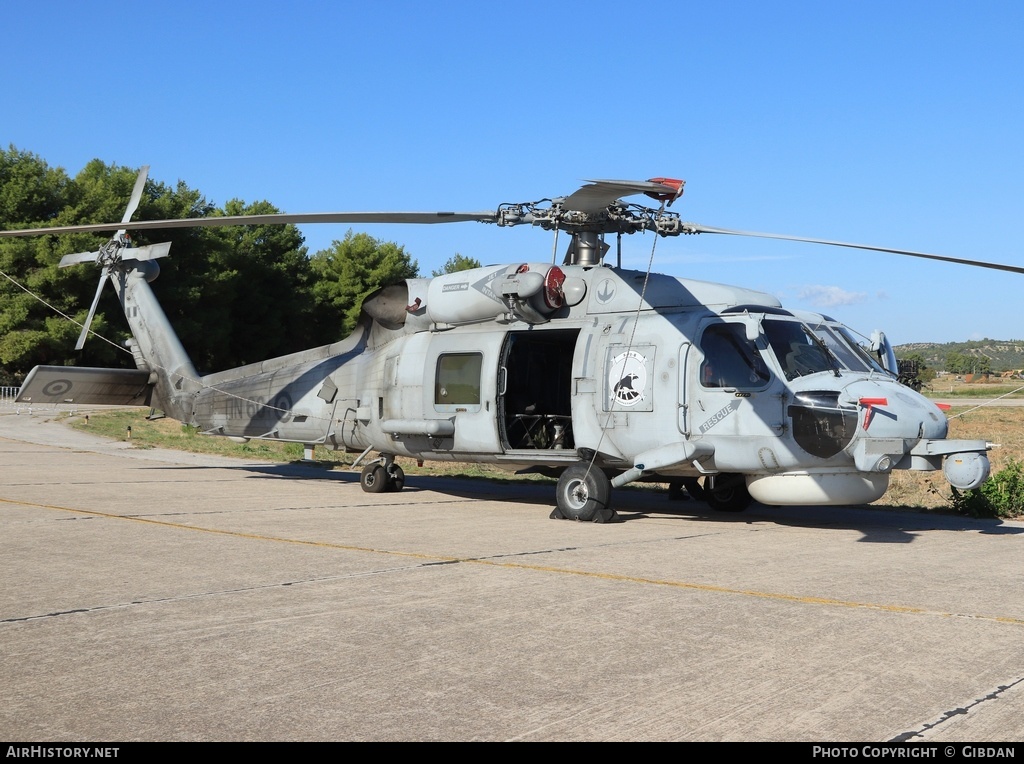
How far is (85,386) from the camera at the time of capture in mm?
16953

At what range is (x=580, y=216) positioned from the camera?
12016 mm

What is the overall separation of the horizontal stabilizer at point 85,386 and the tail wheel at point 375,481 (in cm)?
467

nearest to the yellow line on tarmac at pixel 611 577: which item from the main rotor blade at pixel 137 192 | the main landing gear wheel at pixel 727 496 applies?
the main landing gear wheel at pixel 727 496

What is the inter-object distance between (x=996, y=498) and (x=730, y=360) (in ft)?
16.4

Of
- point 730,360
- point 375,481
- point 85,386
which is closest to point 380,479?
point 375,481

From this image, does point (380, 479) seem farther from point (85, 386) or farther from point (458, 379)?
point (85, 386)

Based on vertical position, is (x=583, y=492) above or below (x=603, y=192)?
below

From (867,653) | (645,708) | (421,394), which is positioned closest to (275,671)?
(645,708)

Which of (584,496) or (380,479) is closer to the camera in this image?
(584,496)

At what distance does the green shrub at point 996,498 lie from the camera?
44.9 feet

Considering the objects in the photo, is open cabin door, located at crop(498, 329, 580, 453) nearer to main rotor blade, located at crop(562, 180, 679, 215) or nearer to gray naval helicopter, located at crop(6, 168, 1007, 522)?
gray naval helicopter, located at crop(6, 168, 1007, 522)

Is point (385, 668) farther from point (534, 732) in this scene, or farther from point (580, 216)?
point (580, 216)

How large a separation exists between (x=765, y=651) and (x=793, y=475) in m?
5.87

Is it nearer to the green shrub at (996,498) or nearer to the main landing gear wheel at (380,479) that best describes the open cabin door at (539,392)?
the main landing gear wheel at (380,479)
